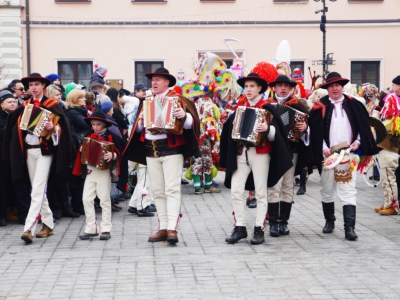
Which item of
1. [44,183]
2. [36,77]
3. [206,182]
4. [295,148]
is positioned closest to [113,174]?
[44,183]

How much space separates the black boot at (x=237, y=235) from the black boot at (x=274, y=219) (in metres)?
0.46

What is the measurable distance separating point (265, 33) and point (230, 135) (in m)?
19.3

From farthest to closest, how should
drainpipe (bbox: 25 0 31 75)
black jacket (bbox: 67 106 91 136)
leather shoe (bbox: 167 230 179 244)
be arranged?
drainpipe (bbox: 25 0 31 75), black jacket (bbox: 67 106 91 136), leather shoe (bbox: 167 230 179 244)

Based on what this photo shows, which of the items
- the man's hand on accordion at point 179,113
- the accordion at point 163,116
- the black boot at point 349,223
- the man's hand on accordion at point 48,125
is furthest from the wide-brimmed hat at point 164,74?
the black boot at point 349,223

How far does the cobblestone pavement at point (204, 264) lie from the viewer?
6.64m

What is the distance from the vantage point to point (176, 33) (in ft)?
90.5

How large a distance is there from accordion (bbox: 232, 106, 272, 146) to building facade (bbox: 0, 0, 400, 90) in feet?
62.3

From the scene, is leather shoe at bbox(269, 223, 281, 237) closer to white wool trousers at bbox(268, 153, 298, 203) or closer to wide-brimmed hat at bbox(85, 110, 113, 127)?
white wool trousers at bbox(268, 153, 298, 203)

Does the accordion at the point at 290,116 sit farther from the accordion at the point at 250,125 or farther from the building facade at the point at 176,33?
the building facade at the point at 176,33

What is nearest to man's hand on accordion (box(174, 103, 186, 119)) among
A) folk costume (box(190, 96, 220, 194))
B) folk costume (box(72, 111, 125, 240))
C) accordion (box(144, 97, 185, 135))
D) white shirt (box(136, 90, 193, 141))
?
accordion (box(144, 97, 185, 135))

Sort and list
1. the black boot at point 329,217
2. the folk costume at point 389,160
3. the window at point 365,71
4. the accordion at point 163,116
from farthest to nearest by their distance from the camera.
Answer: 1. the window at point 365,71
2. the folk costume at point 389,160
3. the black boot at point 329,217
4. the accordion at point 163,116

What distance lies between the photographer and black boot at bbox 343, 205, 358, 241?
890cm

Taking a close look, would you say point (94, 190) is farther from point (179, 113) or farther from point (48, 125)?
point (179, 113)

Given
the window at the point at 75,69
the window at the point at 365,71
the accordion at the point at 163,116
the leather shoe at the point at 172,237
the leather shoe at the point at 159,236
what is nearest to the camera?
the accordion at the point at 163,116
